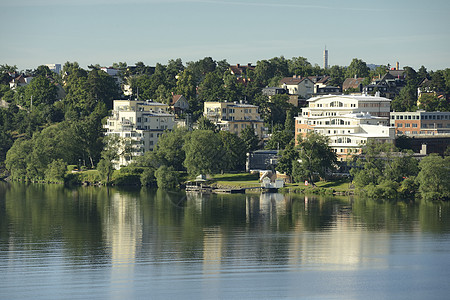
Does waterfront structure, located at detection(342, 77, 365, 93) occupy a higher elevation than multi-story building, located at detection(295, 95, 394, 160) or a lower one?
higher

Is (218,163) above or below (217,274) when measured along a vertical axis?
above

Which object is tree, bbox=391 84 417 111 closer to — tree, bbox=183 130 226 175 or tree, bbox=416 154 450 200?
tree, bbox=183 130 226 175

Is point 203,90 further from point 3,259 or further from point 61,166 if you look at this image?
point 3,259

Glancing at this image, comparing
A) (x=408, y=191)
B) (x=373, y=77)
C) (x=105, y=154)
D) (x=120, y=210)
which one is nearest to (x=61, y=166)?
(x=105, y=154)

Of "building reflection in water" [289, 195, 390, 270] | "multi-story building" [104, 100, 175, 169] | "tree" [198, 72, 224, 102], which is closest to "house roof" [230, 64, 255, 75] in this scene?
"tree" [198, 72, 224, 102]

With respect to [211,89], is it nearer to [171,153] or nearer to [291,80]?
[291,80]

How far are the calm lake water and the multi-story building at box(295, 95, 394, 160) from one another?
1225 centimetres

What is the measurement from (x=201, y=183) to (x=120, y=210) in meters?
15.3

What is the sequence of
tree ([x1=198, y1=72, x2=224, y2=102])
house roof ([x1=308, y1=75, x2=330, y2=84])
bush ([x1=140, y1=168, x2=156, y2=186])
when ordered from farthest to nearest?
house roof ([x1=308, y1=75, x2=330, y2=84])
tree ([x1=198, y1=72, x2=224, y2=102])
bush ([x1=140, y1=168, x2=156, y2=186])

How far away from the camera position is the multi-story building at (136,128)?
3292 inches

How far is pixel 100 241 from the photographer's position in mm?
46219

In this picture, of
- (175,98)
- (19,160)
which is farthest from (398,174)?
(175,98)

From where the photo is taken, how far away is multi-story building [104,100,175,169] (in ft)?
274

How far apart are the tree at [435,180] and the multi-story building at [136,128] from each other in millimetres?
31686
